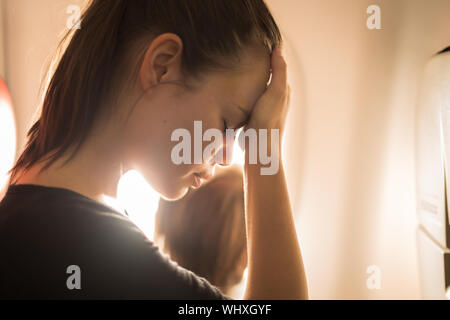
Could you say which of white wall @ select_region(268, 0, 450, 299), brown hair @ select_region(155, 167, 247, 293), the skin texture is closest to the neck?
the skin texture

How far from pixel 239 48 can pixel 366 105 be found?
19.8 inches

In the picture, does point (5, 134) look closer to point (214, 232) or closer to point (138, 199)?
point (138, 199)

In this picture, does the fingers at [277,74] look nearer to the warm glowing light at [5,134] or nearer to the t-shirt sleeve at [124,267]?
the t-shirt sleeve at [124,267]

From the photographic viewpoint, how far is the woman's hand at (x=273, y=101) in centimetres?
50

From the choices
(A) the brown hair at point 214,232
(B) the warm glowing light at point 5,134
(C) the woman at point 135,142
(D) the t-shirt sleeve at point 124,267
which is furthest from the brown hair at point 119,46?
(B) the warm glowing light at point 5,134

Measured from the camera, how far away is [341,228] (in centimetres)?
88

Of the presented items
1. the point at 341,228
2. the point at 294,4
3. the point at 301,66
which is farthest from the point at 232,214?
the point at 294,4

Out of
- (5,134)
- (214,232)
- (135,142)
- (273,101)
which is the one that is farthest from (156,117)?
(5,134)

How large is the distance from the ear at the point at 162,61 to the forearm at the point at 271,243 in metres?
0.18

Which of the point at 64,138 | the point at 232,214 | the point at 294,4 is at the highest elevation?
the point at 294,4

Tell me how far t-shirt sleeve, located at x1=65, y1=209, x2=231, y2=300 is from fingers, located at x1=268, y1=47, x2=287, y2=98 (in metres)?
0.28
